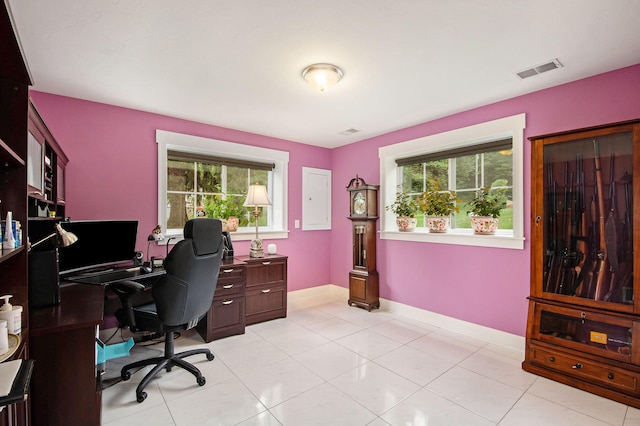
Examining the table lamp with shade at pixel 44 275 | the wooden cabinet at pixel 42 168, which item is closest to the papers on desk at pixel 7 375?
the table lamp with shade at pixel 44 275

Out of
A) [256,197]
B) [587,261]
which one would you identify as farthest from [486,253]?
[256,197]

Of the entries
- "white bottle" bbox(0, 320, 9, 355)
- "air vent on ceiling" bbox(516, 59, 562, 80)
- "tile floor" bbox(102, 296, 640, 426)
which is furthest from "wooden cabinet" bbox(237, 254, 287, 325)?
"air vent on ceiling" bbox(516, 59, 562, 80)

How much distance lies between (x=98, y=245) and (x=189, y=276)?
113 centimetres

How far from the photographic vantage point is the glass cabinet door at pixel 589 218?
2252 mm

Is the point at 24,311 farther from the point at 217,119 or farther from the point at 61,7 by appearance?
the point at 217,119

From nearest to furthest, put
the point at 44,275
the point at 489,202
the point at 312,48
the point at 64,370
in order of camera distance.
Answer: the point at 64,370 < the point at 44,275 < the point at 312,48 < the point at 489,202

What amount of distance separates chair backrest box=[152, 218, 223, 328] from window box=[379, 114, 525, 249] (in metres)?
2.48

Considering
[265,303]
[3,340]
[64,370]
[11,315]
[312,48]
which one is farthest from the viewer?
[265,303]

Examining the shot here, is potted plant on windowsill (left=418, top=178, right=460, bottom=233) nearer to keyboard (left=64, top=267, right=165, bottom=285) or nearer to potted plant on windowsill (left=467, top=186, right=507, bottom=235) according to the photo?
potted plant on windowsill (left=467, top=186, right=507, bottom=235)

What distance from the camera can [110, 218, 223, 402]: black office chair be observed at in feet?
7.44

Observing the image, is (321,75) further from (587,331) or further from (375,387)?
(587,331)

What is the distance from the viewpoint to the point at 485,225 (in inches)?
127

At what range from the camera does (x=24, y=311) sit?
145 cm

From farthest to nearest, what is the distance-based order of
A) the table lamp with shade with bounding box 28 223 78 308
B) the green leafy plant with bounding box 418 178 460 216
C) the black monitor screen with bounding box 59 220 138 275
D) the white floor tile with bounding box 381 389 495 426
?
the green leafy plant with bounding box 418 178 460 216 < the black monitor screen with bounding box 59 220 138 275 < the white floor tile with bounding box 381 389 495 426 < the table lamp with shade with bounding box 28 223 78 308
